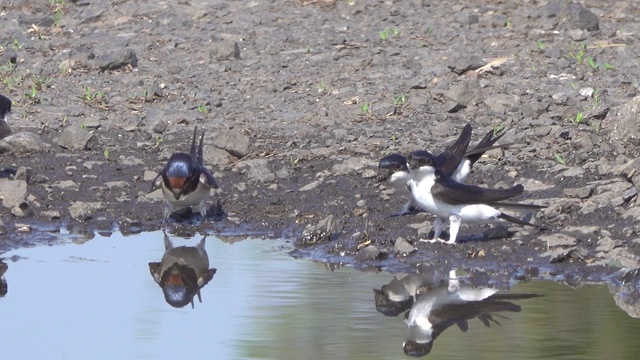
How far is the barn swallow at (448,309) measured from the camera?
693 cm

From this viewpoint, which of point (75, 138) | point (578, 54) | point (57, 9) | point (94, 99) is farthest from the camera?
point (57, 9)

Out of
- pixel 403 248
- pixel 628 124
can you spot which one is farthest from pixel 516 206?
pixel 628 124

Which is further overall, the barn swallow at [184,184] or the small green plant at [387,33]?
the small green plant at [387,33]

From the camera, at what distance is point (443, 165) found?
32.0 feet

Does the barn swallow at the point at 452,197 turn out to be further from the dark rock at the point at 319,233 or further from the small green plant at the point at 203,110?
the small green plant at the point at 203,110

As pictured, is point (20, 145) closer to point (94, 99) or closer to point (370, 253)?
point (94, 99)

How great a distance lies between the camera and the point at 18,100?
41.8 feet

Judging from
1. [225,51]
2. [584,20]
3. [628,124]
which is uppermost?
[628,124]

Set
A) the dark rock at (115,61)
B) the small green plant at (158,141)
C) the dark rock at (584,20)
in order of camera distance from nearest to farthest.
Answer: the small green plant at (158,141) → the dark rock at (115,61) → the dark rock at (584,20)

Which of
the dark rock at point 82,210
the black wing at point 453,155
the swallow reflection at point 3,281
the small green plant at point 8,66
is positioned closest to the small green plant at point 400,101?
the black wing at point 453,155

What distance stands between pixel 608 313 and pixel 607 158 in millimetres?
3381

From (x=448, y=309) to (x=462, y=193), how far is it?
1251 millimetres

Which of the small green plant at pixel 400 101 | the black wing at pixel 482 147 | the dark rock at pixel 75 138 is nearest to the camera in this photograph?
the black wing at pixel 482 147

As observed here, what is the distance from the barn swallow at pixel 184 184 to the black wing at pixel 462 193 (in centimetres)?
183
